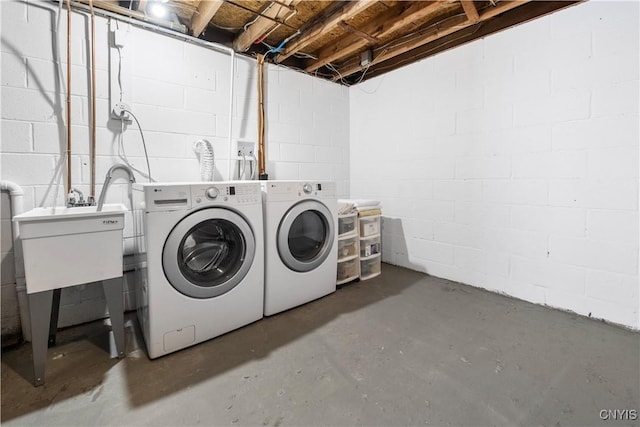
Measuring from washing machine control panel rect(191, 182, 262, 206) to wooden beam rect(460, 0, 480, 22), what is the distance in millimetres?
1811

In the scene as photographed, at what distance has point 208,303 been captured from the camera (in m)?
1.64

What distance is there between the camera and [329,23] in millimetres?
2096

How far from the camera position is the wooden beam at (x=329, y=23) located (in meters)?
1.87

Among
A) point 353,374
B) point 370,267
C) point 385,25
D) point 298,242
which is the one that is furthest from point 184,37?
point 353,374

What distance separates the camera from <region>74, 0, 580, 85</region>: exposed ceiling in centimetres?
196

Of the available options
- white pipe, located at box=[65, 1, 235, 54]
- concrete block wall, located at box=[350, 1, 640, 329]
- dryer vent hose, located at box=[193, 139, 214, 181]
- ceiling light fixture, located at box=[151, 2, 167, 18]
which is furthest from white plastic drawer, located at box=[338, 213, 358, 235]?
ceiling light fixture, located at box=[151, 2, 167, 18]

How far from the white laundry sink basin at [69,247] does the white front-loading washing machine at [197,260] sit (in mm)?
147

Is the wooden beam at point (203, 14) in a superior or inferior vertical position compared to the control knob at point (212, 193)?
superior

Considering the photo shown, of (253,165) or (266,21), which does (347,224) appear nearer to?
(253,165)

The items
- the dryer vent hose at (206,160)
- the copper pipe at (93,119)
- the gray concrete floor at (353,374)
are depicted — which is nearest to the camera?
the gray concrete floor at (353,374)

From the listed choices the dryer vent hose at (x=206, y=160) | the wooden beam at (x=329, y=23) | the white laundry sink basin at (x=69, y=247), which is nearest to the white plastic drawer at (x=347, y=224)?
the dryer vent hose at (x=206, y=160)

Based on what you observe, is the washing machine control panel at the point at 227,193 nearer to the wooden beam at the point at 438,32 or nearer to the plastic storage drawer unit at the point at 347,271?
the plastic storage drawer unit at the point at 347,271

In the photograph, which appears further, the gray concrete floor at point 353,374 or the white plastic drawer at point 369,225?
the white plastic drawer at point 369,225

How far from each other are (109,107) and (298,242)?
1.59 metres
